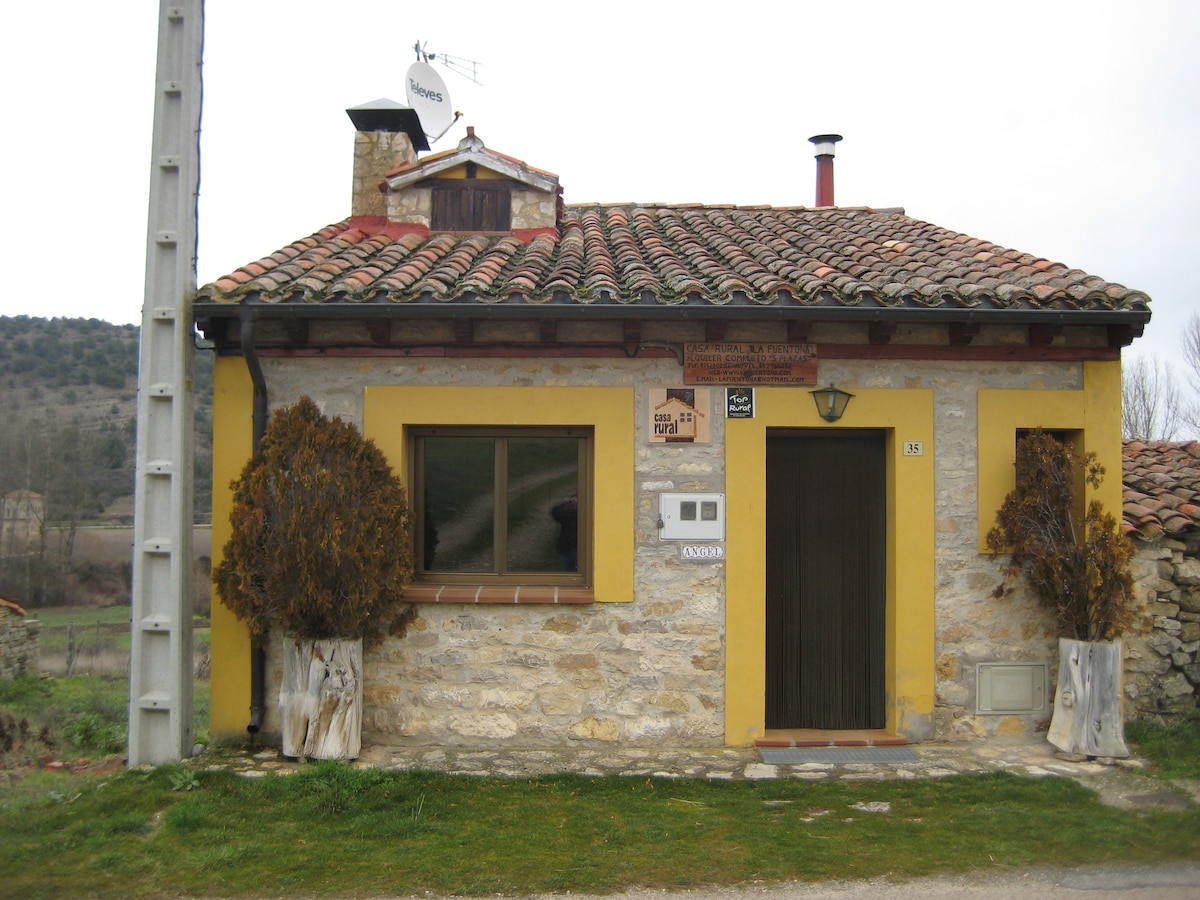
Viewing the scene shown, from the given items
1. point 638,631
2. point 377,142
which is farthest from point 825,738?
point 377,142

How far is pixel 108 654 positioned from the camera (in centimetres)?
2362

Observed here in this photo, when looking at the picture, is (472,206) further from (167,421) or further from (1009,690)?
(1009,690)

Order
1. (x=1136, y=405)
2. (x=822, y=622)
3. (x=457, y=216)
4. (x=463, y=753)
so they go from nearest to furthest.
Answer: (x=463, y=753), (x=822, y=622), (x=457, y=216), (x=1136, y=405)

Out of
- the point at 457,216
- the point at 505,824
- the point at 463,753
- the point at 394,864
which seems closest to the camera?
the point at 394,864

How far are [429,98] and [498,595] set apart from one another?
5.75 metres

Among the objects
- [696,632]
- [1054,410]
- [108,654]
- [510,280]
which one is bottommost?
[108,654]

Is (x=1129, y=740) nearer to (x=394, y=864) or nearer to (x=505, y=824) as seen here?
(x=505, y=824)

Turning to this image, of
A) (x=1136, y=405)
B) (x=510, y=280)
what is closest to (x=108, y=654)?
(x=510, y=280)

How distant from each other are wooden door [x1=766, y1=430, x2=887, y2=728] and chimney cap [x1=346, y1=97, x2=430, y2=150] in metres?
5.34

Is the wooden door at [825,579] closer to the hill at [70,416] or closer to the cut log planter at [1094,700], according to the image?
the cut log planter at [1094,700]

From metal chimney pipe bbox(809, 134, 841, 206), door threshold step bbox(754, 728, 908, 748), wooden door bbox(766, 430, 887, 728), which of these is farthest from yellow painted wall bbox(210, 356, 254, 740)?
metal chimney pipe bbox(809, 134, 841, 206)

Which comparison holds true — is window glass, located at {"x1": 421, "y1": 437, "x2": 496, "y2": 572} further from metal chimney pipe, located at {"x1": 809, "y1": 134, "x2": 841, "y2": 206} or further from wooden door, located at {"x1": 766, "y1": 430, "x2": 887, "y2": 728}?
metal chimney pipe, located at {"x1": 809, "y1": 134, "x2": 841, "y2": 206}

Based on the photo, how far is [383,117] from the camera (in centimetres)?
1002

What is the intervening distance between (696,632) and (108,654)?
21157 millimetres
